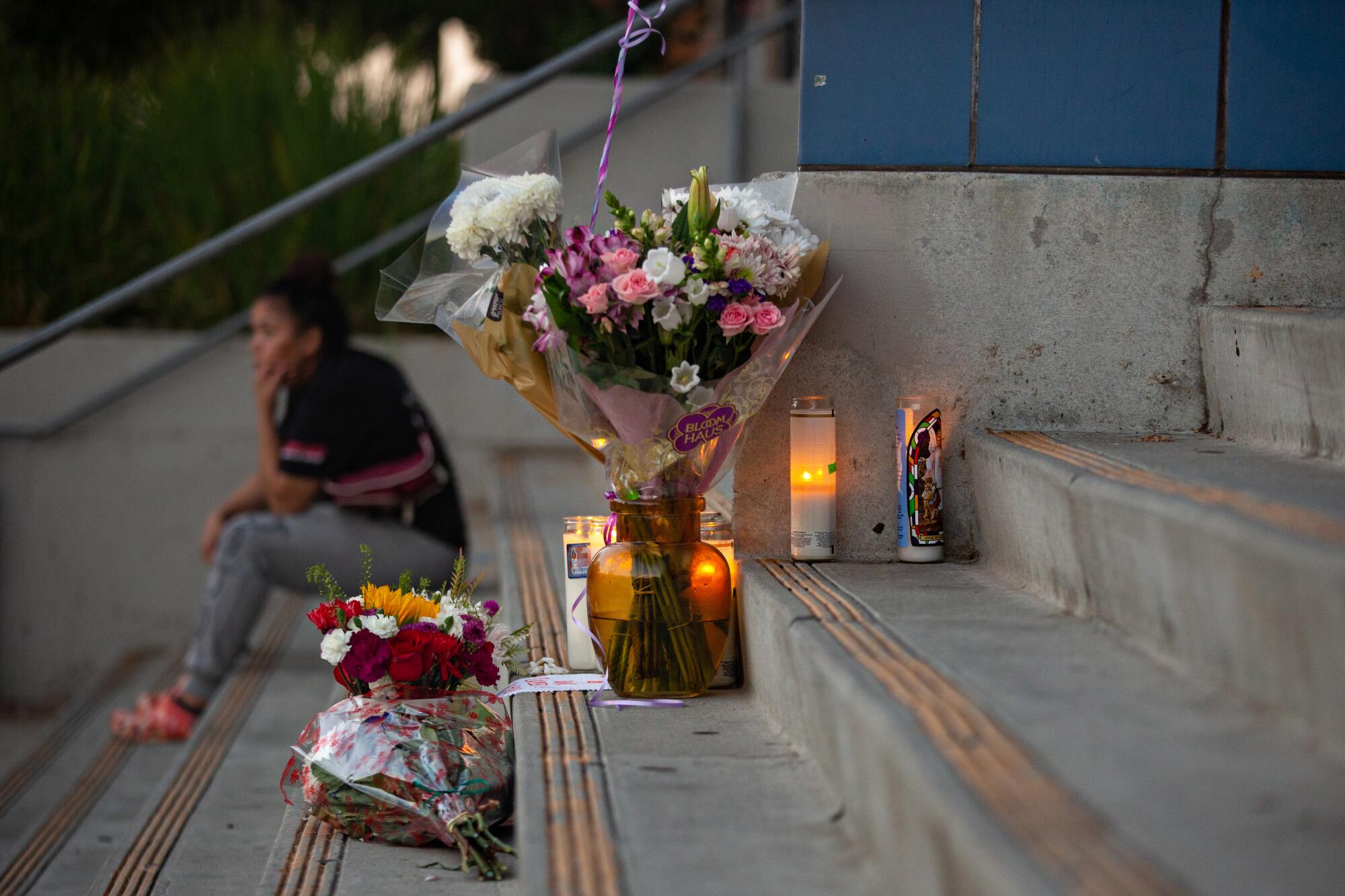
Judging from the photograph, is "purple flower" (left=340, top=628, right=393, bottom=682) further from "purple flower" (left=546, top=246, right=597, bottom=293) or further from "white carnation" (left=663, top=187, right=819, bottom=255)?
"white carnation" (left=663, top=187, right=819, bottom=255)

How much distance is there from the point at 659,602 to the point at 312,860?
25.1 inches

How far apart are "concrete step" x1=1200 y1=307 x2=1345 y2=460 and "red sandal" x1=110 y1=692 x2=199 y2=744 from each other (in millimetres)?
2759

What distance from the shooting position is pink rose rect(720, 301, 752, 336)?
1915mm

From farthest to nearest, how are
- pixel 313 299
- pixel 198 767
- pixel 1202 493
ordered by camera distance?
pixel 313 299, pixel 198 767, pixel 1202 493

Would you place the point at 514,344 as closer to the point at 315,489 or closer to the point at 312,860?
the point at 312,860

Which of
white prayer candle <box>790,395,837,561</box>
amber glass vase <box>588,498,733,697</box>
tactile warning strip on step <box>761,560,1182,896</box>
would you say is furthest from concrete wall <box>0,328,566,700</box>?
tactile warning strip on step <box>761,560,1182,896</box>

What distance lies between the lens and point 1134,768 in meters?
1.22

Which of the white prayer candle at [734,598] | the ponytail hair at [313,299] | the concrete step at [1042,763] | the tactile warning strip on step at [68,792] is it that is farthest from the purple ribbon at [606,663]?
the ponytail hair at [313,299]

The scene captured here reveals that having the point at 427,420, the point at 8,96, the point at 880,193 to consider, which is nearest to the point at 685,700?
the point at 880,193

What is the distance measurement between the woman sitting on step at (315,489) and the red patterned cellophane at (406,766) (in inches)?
71.9

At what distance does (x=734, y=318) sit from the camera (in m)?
1.92

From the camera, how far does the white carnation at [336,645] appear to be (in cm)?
Result: 196

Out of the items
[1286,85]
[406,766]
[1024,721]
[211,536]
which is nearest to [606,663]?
[406,766]

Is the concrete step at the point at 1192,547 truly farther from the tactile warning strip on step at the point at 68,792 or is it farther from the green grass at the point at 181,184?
the green grass at the point at 181,184
